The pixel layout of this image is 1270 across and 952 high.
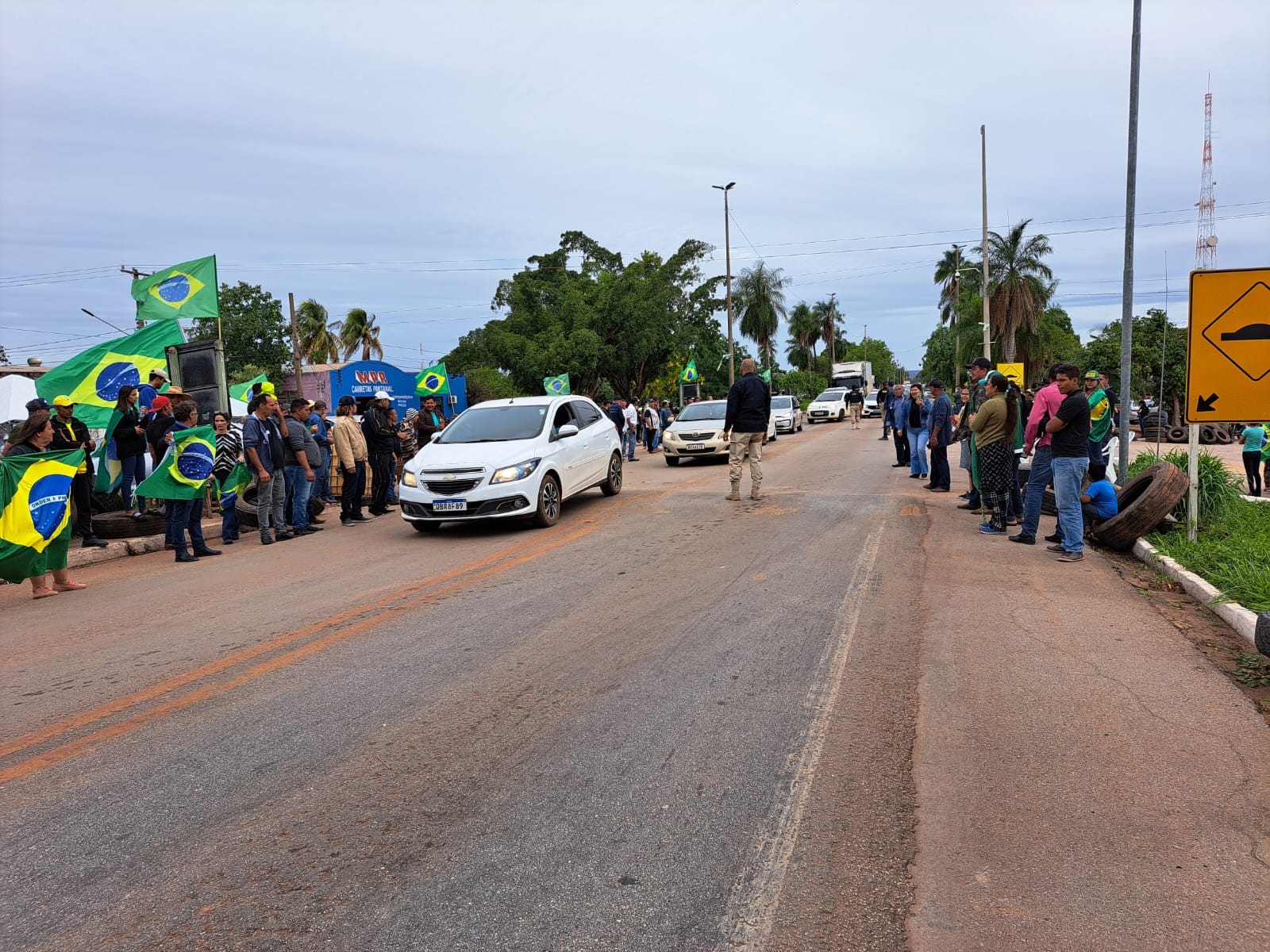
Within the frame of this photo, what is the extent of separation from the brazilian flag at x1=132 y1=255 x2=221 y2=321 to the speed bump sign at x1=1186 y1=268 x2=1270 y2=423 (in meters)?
13.4

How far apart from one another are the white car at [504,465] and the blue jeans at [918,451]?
20.3ft

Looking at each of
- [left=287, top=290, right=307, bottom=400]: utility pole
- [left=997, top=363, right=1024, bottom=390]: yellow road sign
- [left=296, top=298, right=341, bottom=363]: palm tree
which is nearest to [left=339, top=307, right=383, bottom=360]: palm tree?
[left=296, top=298, right=341, bottom=363]: palm tree

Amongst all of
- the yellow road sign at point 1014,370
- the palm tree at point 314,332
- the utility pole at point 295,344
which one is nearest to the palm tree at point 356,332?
the palm tree at point 314,332

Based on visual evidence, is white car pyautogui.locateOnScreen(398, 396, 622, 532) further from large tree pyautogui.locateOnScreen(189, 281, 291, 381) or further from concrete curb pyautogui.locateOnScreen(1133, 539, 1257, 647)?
large tree pyautogui.locateOnScreen(189, 281, 291, 381)

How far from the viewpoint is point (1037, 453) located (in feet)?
31.2

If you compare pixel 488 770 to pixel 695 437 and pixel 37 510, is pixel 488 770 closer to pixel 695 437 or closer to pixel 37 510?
pixel 37 510

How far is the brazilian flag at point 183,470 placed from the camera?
10227 millimetres

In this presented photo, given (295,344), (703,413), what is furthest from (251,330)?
(703,413)

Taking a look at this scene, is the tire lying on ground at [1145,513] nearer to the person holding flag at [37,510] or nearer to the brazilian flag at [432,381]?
the person holding flag at [37,510]

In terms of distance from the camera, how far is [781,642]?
586cm

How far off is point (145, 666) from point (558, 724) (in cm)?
302

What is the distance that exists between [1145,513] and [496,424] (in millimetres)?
7715

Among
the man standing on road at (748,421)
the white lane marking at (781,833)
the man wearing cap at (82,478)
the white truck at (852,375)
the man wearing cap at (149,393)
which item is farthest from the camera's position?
the white truck at (852,375)

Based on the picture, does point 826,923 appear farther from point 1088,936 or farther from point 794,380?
point 794,380
